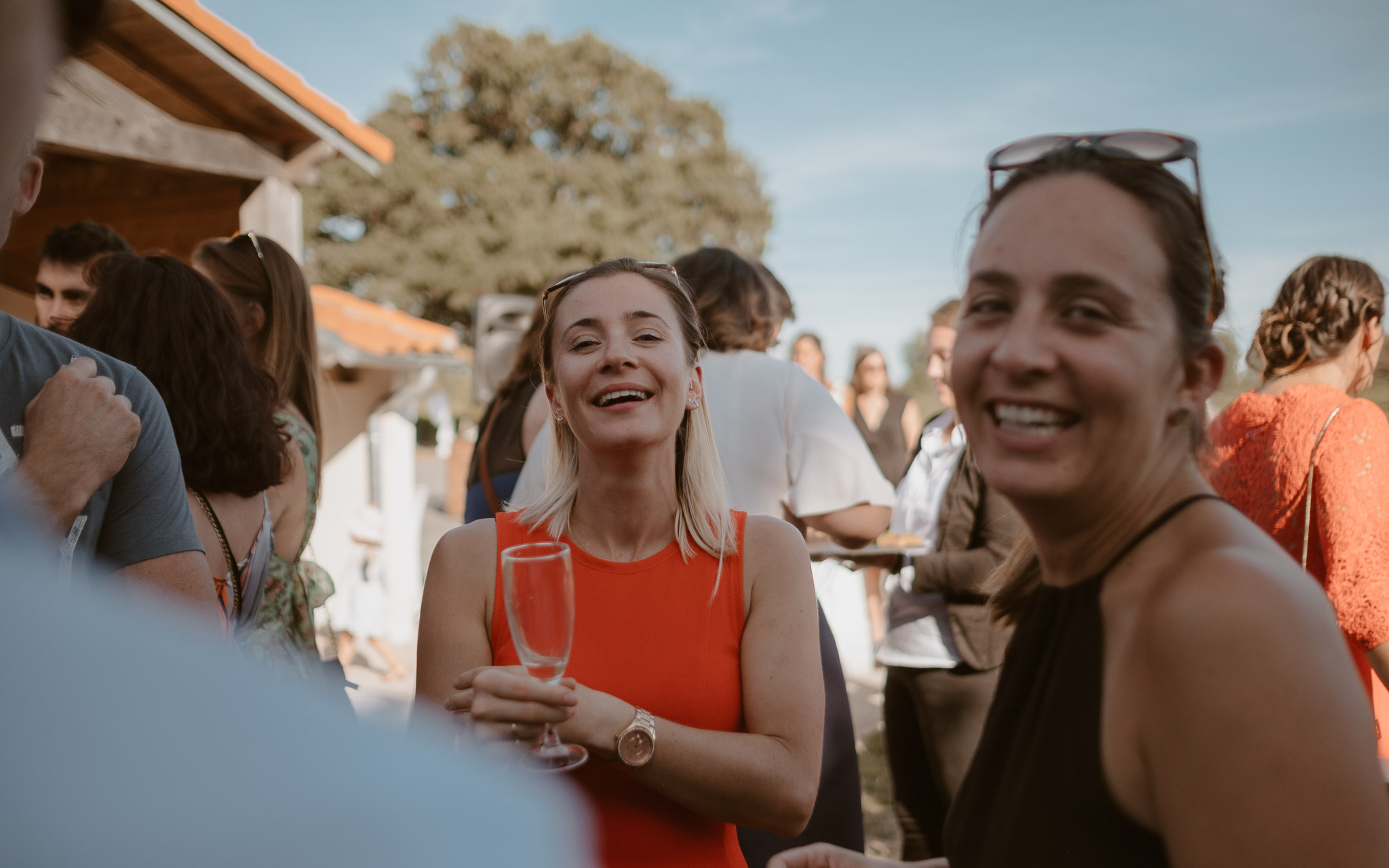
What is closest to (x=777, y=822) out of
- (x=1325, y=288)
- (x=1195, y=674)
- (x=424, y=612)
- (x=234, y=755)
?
(x=424, y=612)

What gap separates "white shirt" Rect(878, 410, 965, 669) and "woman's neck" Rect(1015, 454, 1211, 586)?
219 centimetres

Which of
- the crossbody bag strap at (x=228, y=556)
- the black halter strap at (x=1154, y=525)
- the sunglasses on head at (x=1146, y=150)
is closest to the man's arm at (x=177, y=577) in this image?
the crossbody bag strap at (x=228, y=556)

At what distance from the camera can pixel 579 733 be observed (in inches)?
65.0

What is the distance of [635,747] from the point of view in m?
1.70

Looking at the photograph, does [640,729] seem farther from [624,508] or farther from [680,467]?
[680,467]

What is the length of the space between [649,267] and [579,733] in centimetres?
116

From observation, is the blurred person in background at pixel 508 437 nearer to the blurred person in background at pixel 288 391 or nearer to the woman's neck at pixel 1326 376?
the blurred person in background at pixel 288 391

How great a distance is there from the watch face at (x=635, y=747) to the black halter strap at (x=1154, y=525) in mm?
878

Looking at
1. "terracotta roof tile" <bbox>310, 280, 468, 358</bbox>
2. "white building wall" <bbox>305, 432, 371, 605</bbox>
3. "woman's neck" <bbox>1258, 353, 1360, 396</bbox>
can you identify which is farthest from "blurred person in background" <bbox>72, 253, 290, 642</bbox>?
"terracotta roof tile" <bbox>310, 280, 468, 358</bbox>

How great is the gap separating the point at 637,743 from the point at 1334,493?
225cm

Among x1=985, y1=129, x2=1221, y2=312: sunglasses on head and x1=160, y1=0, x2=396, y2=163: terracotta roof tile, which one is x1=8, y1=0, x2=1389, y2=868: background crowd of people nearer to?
x1=985, y1=129, x2=1221, y2=312: sunglasses on head

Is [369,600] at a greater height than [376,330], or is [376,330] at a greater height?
[376,330]

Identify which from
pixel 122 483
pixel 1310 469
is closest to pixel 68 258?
pixel 122 483

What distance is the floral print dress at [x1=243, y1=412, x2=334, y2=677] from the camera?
2703 mm
